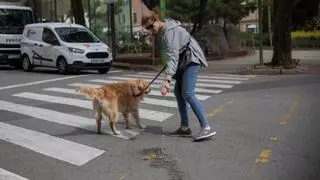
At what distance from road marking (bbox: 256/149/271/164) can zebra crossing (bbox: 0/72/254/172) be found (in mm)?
2022

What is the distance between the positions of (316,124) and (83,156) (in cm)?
394

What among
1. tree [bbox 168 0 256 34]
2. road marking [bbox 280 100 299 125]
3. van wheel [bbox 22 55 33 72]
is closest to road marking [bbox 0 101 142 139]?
road marking [bbox 280 100 299 125]

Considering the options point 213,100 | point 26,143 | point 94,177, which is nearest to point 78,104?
point 213,100

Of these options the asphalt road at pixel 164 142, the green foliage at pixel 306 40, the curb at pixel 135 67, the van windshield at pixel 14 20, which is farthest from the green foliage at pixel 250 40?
the asphalt road at pixel 164 142

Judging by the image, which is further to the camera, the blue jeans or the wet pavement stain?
the blue jeans

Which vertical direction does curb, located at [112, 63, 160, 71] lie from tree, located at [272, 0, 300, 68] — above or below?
below

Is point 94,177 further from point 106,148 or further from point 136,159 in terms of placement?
point 106,148

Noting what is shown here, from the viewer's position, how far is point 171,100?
43.9 ft

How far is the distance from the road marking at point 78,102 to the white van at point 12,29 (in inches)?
428

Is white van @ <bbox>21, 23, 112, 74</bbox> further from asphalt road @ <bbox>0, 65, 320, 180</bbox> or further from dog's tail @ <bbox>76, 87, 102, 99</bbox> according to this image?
Result: dog's tail @ <bbox>76, 87, 102, 99</bbox>

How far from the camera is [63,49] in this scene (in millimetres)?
22047

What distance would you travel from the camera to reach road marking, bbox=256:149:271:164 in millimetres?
7267

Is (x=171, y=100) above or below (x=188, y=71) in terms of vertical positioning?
below

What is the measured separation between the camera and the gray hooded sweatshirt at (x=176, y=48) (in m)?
8.19
